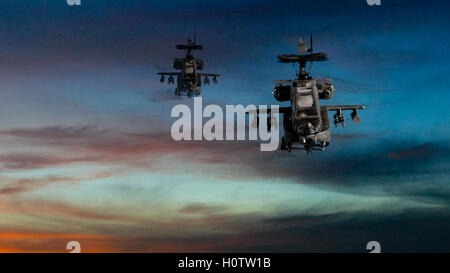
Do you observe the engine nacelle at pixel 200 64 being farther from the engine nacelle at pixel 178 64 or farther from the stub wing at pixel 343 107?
the stub wing at pixel 343 107

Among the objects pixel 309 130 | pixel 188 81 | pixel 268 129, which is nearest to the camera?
pixel 309 130

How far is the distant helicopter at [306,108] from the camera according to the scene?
154ft

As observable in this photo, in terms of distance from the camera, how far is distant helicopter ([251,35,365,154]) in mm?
47000

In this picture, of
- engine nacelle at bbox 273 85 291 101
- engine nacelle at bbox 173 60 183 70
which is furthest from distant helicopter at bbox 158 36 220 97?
engine nacelle at bbox 273 85 291 101

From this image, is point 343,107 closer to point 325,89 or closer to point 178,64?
point 325,89

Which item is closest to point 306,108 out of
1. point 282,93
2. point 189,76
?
point 282,93

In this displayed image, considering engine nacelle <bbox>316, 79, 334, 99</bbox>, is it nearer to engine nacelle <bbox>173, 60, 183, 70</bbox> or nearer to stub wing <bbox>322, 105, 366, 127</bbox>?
stub wing <bbox>322, 105, 366, 127</bbox>

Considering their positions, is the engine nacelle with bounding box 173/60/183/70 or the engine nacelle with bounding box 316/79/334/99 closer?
the engine nacelle with bounding box 316/79/334/99

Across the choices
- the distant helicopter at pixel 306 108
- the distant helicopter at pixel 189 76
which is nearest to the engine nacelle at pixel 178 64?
the distant helicopter at pixel 189 76

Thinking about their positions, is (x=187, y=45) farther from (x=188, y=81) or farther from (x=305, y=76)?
(x=305, y=76)
